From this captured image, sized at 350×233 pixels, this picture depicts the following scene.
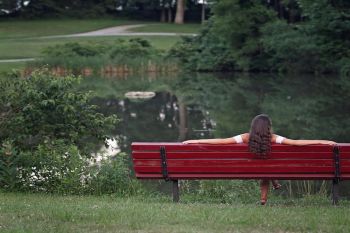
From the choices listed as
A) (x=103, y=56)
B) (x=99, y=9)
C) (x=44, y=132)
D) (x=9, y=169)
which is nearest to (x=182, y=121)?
(x=44, y=132)

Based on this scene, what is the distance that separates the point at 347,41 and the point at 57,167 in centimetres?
4294

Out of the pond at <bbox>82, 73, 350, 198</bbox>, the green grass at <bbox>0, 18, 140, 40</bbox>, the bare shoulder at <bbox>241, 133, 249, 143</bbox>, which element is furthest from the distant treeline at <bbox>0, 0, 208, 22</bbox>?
the bare shoulder at <bbox>241, 133, 249, 143</bbox>

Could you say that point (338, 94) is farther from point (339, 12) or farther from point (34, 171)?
point (34, 171)

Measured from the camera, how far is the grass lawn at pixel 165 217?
705 centimetres

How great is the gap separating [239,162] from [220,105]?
2407 cm

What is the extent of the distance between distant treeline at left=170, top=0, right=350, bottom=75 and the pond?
2.59 metres

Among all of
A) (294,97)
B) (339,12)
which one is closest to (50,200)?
(294,97)

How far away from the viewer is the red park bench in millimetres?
9133

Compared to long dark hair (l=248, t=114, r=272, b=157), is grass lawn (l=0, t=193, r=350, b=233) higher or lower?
lower

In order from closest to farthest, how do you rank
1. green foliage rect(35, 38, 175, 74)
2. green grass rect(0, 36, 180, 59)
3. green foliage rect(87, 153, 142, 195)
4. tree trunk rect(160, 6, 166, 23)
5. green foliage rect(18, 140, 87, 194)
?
green foliage rect(18, 140, 87, 194) → green foliage rect(87, 153, 142, 195) → green foliage rect(35, 38, 175, 74) → green grass rect(0, 36, 180, 59) → tree trunk rect(160, 6, 166, 23)

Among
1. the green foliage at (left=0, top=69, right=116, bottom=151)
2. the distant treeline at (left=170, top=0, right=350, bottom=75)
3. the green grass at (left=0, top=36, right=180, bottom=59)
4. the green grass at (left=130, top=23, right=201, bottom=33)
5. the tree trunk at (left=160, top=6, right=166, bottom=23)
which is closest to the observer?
the green foliage at (left=0, top=69, right=116, bottom=151)

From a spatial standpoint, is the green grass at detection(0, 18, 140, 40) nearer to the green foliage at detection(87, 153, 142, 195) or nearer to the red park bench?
the green foliage at detection(87, 153, 142, 195)

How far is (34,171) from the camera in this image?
11086 millimetres

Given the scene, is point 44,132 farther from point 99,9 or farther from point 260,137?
point 99,9
